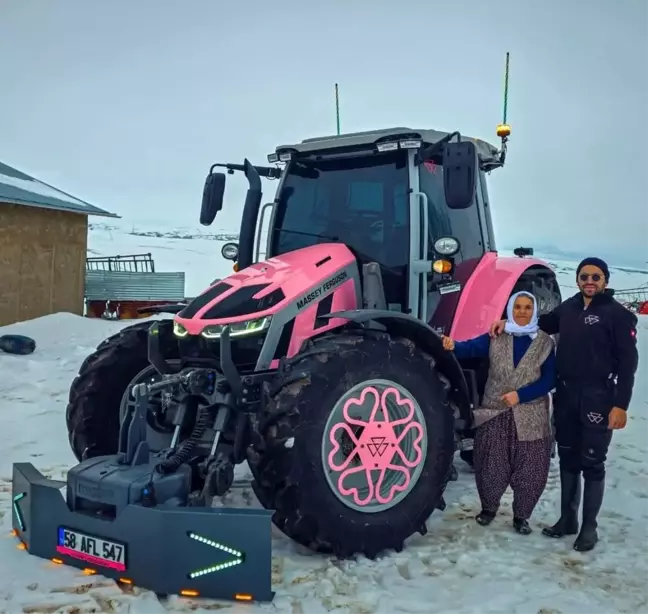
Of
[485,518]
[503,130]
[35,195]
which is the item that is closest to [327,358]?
[485,518]

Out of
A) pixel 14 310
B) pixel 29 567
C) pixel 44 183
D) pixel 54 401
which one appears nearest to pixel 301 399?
pixel 29 567

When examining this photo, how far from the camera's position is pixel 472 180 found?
Answer: 12.0ft

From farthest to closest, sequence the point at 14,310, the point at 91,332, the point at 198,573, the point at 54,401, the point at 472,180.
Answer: the point at 14,310, the point at 91,332, the point at 54,401, the point at 472,180, the point at 198,573

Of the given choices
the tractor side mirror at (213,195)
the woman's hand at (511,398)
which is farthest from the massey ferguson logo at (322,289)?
the tractor side mirror at (213,195)

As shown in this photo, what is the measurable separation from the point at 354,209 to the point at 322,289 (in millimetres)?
868

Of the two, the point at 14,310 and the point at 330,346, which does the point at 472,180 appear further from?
the point at 14,310

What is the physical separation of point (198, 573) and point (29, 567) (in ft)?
2.76

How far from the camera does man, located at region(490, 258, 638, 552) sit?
3625mm

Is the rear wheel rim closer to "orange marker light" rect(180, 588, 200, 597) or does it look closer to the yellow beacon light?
"orange marker light" rect(180, 588, 200, 597)

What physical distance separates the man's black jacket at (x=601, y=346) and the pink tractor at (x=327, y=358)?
1.99 feet

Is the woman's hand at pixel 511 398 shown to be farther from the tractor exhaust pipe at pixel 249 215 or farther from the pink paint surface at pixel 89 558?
the pink paint surface at pixel 89 558

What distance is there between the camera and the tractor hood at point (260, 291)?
3564 millimetres

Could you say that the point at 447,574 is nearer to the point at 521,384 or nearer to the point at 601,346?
the point at 521,384

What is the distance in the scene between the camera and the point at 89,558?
2975mm
